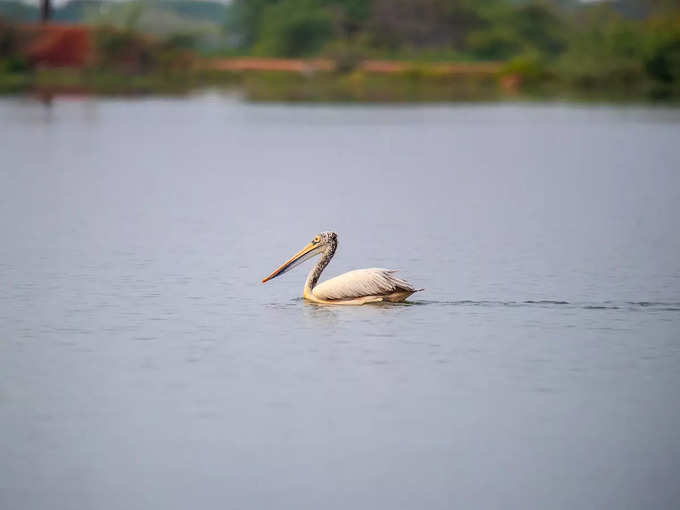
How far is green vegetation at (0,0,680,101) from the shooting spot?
49997 mm

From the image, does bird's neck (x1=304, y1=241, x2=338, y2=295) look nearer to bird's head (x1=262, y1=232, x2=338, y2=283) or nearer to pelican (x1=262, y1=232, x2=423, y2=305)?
bird's head (x1=262, y1=232, x2=338, y2=283)

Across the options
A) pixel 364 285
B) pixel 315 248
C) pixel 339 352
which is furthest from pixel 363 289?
pixel 339 352

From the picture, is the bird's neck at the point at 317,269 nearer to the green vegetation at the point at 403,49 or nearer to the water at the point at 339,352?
the water at the point at 339,352

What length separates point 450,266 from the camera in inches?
400

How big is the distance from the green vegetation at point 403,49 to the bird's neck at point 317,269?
3311 cm

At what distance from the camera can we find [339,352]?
7117 millimetres

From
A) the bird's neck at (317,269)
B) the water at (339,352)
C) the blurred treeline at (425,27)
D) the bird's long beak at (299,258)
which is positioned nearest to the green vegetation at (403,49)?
the blurred treeline at (425,27)

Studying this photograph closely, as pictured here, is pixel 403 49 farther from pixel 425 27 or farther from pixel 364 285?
pixel 364 285

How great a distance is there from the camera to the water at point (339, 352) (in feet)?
17.4

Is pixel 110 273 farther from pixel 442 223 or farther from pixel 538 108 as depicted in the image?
pixel 538 108

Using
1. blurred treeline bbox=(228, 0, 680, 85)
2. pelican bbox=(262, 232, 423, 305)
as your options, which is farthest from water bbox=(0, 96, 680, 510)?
blurred treeline bbox=(228, 0, 680, 85)

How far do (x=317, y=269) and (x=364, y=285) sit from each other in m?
0.52

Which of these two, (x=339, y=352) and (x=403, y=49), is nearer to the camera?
(x=339, y=352)

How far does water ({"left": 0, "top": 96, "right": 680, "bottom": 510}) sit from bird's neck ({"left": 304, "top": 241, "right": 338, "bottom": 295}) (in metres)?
0.15
